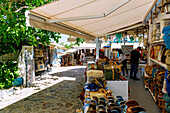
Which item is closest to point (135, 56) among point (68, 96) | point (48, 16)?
point (68, 96)

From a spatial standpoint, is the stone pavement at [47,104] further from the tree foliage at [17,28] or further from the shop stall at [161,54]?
the shop stall at [161,54]

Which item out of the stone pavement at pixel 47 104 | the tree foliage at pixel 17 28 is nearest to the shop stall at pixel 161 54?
the stone pavement at pixel 47 104

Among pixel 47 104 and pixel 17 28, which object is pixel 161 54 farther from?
pixel 17 28

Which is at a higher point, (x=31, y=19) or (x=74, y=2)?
(x=74, y=2)

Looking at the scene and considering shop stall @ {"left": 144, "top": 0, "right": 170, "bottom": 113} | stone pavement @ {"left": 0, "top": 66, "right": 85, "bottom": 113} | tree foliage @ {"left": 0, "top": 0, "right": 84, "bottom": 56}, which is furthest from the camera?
tree foliage @ {"left": 0, "top": 0, "right": 84, "bottom": 56}

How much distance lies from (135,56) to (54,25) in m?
5.16

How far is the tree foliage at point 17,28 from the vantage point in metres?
4.51

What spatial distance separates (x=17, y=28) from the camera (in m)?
4.68

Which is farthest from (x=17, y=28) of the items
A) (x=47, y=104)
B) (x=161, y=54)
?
(x=161, y=54)

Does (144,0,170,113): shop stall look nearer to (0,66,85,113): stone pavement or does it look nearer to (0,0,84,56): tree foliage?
(0,66,85,113): stone pavement

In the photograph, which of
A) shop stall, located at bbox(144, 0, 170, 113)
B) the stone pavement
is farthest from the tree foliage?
shop stall, located at bbox(144, 0, 170, 113)

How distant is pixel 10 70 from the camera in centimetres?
696

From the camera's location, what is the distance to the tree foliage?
4507 mm

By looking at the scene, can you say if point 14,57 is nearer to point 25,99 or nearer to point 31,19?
point 25,99
